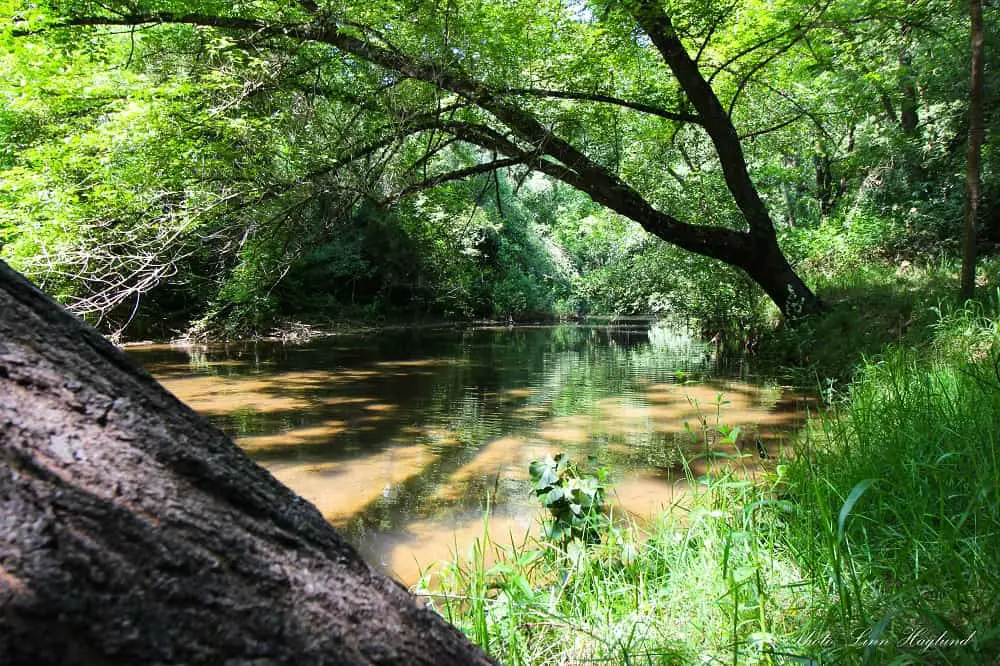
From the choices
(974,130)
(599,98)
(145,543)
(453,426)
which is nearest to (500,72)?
(599,98)

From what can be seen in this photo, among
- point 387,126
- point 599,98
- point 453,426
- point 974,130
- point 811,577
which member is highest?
point 599,98

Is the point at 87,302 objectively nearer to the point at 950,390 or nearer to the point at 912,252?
the point at 950,390

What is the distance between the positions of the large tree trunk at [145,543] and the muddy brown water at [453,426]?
1949mm

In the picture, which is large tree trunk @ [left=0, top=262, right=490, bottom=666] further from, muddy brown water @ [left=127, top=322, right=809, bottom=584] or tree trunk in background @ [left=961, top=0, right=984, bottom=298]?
tree trunk in background @ [left=961, top=0, right=984, bottom=298]

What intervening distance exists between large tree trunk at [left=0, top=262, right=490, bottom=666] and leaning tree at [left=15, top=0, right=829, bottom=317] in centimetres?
654

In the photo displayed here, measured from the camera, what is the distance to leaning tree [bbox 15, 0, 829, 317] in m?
6.85

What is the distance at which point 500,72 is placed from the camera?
291 inches

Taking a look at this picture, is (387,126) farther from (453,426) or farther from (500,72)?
(453,426)

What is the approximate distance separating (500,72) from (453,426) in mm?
4392

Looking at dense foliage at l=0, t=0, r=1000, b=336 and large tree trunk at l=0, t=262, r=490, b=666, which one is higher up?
dense foliage at l=0, t=0, r=1000, b=336

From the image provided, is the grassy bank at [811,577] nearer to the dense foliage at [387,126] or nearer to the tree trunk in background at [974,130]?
the tree trunk in background at [974,130]

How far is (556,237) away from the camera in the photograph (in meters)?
33.2

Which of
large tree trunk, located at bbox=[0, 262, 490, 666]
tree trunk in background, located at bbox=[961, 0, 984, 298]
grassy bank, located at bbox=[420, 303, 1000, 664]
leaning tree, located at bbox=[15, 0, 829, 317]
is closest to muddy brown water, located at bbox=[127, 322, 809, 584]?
grassy bank, located at bbox=[420, 303, 1000, 664]

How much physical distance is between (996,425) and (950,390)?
41.2 inches
